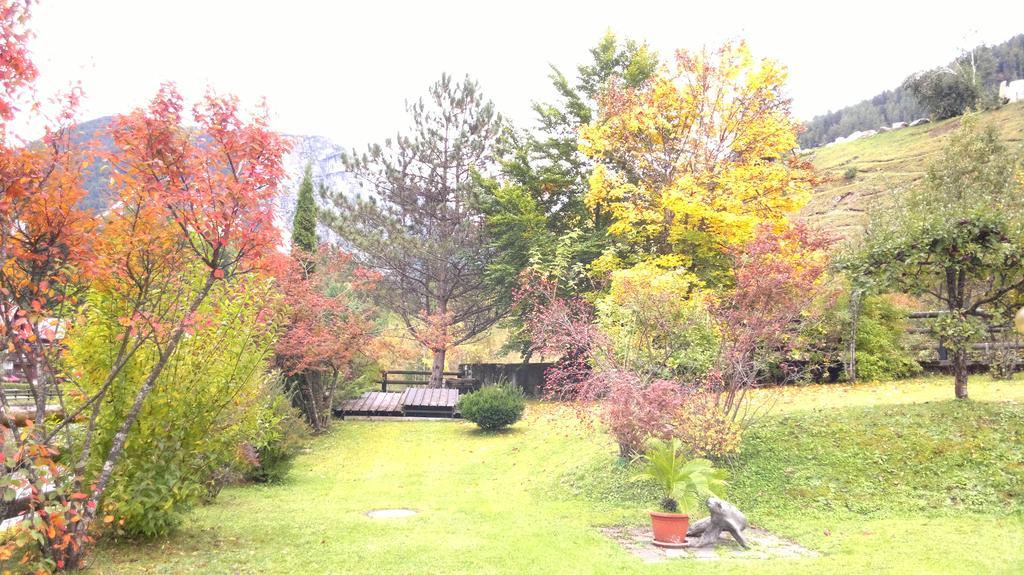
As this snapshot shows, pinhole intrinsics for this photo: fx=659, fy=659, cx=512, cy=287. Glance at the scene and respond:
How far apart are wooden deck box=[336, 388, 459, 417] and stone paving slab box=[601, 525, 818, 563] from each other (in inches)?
469

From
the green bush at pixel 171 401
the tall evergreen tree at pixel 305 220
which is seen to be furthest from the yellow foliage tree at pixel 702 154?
the green bush at pixel 171 401

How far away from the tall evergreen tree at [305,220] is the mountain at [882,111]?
240 feet

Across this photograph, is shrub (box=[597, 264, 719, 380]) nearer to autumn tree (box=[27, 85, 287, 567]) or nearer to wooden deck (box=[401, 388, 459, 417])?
autumn tree (box=[27, 85, 287, 567])

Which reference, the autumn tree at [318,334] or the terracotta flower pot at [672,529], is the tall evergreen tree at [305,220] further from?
the terracotta flower pot at [672,529]

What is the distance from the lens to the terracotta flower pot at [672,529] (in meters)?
6.97

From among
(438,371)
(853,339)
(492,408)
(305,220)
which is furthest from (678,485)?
(438,371)

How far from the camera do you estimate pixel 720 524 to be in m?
6.99

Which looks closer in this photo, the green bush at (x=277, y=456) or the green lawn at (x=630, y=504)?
the green lawn at (x=630, y=504)

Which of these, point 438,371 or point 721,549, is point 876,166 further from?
point 721,549

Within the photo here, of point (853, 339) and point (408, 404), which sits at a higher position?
point (853, 339)

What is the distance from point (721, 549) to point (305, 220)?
47.7 ft

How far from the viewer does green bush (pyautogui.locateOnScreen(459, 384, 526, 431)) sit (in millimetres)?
16188

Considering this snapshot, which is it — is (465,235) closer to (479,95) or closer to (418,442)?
(479,95)

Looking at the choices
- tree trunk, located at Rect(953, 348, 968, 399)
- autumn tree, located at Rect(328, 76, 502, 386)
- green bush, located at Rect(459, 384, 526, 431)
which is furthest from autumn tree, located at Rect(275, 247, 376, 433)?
tree trunk, located at Rect(953, 348, 968, 399)
